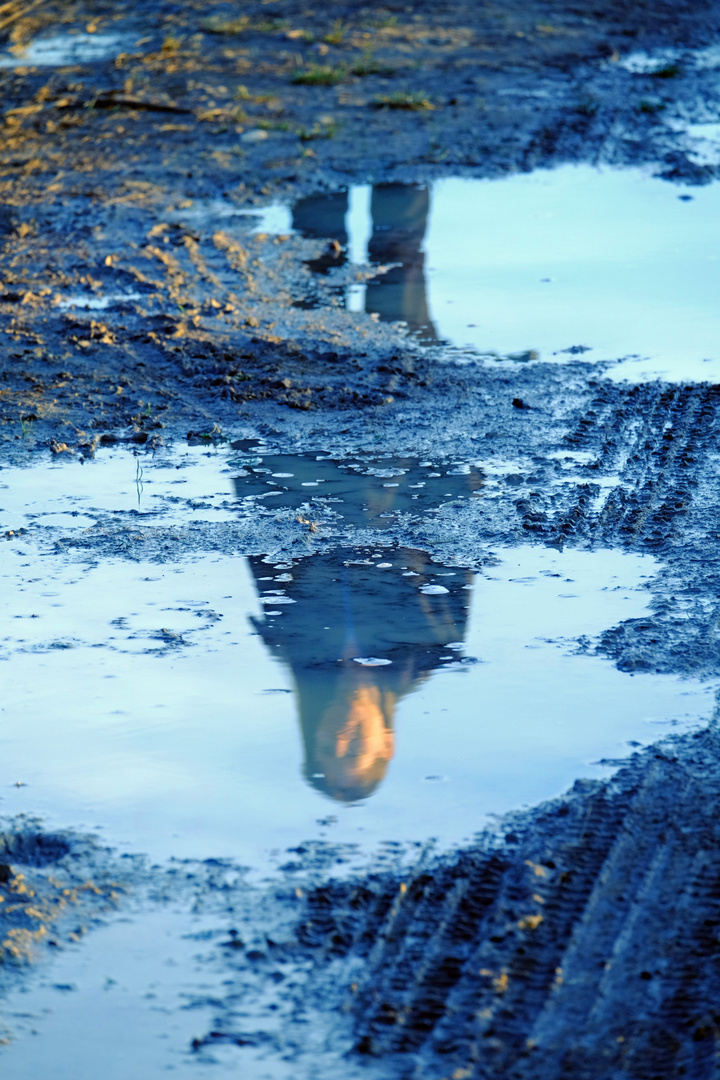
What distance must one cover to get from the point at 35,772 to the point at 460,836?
116 centimetres

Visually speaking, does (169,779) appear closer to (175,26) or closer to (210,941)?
(210,941)

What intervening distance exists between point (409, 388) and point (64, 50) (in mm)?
8515

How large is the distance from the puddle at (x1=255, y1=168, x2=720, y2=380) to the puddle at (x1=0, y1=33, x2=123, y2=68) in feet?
15.8

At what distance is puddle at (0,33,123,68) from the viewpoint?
1230 cm

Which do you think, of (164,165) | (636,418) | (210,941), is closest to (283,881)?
(210,941)

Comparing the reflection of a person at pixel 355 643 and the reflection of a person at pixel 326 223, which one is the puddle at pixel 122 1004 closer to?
the reflection of a person at pixel 355 643

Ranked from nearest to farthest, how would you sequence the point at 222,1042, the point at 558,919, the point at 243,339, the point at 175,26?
the point at 222,1042 → the point at 558,919 → the point at 243,339 → the point at 175,26

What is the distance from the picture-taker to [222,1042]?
2.62 meters

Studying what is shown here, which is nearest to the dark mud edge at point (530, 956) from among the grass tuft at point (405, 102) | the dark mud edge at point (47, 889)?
the dark mud edge at point (47, 889)

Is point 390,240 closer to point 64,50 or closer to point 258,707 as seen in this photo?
point 258,707

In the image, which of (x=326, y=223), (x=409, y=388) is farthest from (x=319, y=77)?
(x=409, y=388)

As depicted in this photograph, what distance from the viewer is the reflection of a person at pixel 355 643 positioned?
3.54 meters

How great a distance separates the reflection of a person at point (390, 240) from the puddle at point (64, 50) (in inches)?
188

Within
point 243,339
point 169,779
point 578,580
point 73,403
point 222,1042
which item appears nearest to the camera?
point 222,1042
